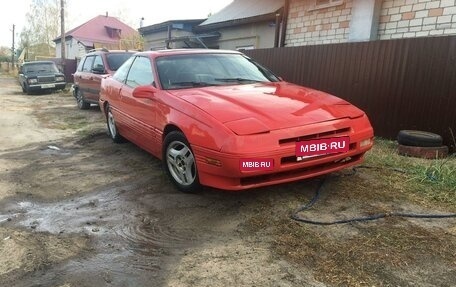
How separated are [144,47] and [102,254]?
22537 mm

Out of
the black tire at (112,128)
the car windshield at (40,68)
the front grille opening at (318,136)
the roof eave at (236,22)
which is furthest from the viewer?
the car windshield at (40,68)

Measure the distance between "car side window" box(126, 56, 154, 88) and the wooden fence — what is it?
3958 mm

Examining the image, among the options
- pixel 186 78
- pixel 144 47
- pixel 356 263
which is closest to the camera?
pixel 356 263

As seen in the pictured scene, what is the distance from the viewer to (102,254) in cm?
297

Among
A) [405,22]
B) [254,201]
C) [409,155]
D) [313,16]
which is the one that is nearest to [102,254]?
[254,201]

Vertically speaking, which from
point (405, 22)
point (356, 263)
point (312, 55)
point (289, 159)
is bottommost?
point (356, 263)

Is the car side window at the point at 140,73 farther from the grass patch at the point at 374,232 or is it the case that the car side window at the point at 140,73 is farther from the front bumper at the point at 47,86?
the front bumper at the point at 47,86

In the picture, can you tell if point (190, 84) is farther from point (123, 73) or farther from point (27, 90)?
point (27, 90)

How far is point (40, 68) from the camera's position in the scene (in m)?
18.9

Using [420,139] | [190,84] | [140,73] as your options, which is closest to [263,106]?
[190,84]

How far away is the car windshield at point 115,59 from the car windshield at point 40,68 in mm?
9850

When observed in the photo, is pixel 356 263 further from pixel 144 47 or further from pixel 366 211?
pixel 144 47

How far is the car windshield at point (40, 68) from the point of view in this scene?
61.8 feet

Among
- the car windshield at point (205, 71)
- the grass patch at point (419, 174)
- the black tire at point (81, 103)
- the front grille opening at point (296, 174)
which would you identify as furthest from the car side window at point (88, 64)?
the front grille opening at point (296, 174)
